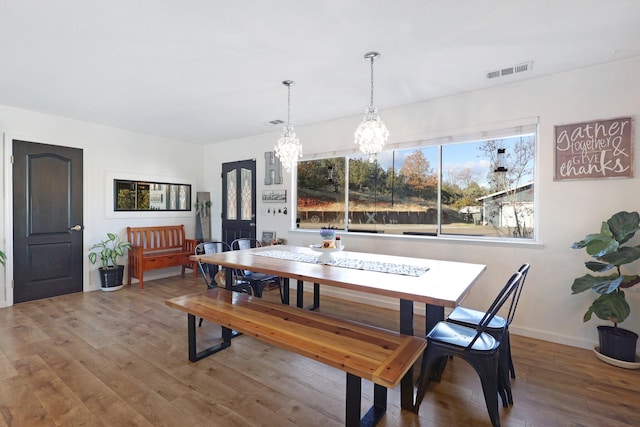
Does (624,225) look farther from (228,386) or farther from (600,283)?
(228,386)

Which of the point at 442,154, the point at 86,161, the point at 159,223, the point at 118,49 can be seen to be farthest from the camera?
the point at 159,223

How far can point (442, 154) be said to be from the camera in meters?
3.65

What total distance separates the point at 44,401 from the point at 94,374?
0.33m

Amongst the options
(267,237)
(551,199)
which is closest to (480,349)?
(551,199)

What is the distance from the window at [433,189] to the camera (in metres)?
3.23

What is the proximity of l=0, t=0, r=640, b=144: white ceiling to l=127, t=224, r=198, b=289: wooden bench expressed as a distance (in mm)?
2246

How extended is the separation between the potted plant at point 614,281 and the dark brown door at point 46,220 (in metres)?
6.13

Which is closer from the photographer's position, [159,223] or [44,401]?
[44,401]

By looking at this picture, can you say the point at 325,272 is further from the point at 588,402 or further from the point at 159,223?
the point at 159,223

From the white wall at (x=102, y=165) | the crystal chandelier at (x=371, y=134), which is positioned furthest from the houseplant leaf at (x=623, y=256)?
the white wall at (x=102, y=165)

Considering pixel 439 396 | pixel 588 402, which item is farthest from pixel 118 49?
pixel 588 402

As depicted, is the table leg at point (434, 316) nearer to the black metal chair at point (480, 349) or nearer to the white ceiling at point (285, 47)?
the black metal chair at point (480, 349)

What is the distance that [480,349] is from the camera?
177 cm

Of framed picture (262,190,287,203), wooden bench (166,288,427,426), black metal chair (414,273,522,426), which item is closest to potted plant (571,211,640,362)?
black metal chair (414,273,522,426)
